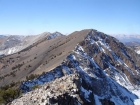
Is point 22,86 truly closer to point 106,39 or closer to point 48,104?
point 48,104

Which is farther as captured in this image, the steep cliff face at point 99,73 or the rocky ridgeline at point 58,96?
the steep cliff face at point 99,73

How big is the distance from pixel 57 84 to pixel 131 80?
7620 centimetres

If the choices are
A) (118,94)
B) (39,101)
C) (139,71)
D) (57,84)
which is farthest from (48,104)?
(139,71)

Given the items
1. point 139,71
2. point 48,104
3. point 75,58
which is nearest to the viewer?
point 48,104

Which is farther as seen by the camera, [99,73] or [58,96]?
[99,73]

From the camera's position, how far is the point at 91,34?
131 meters

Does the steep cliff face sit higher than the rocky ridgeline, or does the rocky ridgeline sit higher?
the rocky ridgeline

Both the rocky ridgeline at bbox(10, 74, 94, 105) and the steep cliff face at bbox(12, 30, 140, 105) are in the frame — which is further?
the steep cliff face at bbox(12, 30, 140, 105)

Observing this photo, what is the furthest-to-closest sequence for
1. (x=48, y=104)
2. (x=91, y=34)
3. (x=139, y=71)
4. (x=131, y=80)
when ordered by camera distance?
(x=91, y=34)
(x=139, y=71)
(x=131, y=80)
(x=48, y=104)

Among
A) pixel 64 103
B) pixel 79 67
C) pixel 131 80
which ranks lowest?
pixel 131 80

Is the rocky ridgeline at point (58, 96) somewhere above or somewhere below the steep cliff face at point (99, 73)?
above

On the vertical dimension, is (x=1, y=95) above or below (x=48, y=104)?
below

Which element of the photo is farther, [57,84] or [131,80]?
[131,80]

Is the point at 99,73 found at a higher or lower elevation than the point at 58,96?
lower
